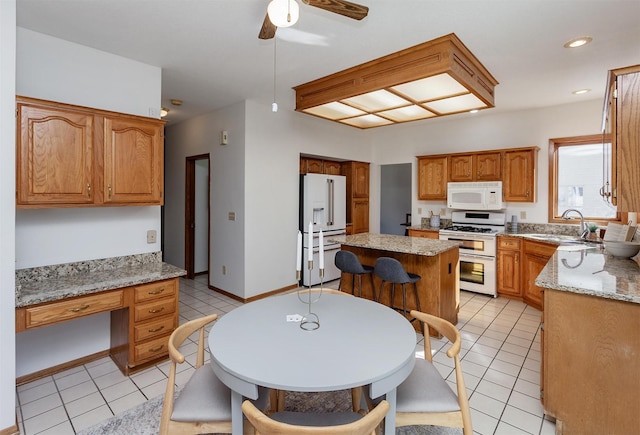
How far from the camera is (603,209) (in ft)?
14.3

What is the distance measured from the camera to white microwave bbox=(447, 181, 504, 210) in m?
4.79

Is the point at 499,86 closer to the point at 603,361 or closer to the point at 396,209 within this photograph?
the point at 603,361

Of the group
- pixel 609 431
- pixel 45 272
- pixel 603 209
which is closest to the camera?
pixel 609 431

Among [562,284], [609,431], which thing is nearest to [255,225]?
[562,284]

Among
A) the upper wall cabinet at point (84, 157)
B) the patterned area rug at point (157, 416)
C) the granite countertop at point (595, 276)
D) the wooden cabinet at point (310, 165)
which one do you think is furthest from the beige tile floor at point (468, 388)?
the wooden cabinet at point (310, 165)

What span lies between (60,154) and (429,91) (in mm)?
3144

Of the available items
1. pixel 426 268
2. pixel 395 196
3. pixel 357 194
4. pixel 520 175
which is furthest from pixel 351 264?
pixel 395 196

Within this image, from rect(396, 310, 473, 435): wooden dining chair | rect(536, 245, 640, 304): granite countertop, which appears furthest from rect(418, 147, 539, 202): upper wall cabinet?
rect(396, 310, 473, 435): wooden dining chair

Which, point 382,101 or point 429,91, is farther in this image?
point 382,101

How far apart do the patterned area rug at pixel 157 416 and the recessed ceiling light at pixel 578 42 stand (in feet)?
10.3

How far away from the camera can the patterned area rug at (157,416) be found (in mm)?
1979

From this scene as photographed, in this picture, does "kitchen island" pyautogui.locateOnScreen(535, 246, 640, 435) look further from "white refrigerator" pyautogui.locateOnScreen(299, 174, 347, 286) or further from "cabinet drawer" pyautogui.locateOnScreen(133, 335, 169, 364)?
"white refrigerator" pyautogui.locateOnScreen(299, 174, 347, 286)

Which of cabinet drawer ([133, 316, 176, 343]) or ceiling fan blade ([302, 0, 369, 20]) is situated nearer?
ceiling fan blade ([302, 0, 369, 20])

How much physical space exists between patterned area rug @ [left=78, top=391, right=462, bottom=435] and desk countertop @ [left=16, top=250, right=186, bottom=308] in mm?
883
